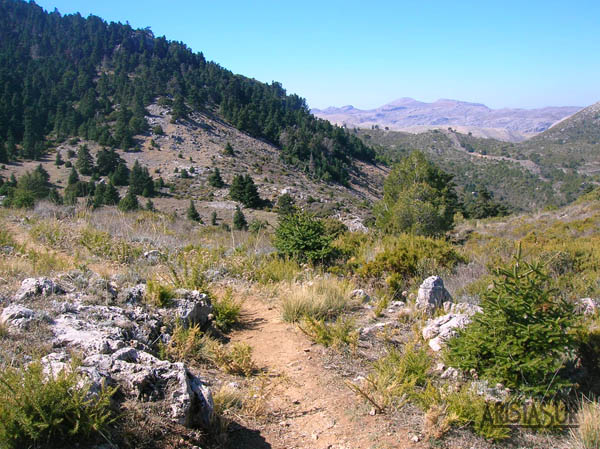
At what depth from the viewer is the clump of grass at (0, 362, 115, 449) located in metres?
2.07

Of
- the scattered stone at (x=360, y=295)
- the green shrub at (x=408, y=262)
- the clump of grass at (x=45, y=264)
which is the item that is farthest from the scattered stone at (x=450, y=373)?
→ the clump of grass at (x=45, y=264)

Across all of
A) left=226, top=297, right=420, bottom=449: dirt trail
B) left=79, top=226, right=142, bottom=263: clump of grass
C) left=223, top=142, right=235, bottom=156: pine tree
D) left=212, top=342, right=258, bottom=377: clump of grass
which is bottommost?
left=226, top=297, right=420, bottom=449: dirt trail

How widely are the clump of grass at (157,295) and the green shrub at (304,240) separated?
114 inches

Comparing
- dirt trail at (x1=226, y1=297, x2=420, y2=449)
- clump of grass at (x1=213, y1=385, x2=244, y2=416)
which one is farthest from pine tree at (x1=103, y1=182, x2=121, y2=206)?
clump of grass at (x1=213, y1=385, x2=244, y2=416)

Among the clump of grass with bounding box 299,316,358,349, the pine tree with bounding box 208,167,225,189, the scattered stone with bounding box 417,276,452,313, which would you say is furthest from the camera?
the pine tree with bounding box 208,167,225,189

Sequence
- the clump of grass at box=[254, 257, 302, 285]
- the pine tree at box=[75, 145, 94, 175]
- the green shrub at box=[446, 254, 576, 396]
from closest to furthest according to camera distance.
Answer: the green shrub at box=[446, 254, 576, 396] → the clump of grass at box=[254, 257, 302, 285] → the pine tree at box=[75, 145, 94, 175]

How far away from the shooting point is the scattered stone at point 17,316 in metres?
3.20

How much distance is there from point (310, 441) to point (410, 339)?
1.93 metres

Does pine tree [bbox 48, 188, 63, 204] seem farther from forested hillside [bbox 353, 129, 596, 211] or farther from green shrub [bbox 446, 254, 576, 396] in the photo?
forested hillside [bbox 353, 129, 596, 211]

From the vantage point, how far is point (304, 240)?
7367 millimetres

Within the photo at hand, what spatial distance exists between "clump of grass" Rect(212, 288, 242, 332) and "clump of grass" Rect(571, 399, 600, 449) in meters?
3.29

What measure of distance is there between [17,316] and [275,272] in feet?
11.7

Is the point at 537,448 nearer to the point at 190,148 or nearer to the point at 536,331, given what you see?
the point at 536,331

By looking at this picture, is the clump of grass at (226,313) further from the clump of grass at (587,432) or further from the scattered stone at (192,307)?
the clump of grass at (587,432)
